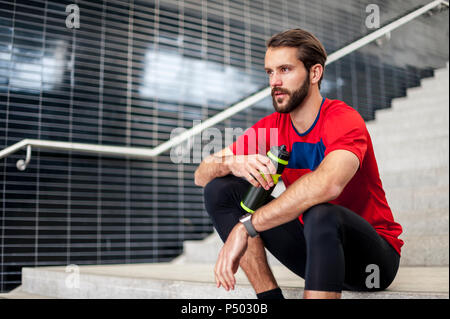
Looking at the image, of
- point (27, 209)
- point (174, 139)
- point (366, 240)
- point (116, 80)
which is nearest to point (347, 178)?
point (366, 240)

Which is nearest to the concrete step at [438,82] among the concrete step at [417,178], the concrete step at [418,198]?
the concrete step at [417,178]

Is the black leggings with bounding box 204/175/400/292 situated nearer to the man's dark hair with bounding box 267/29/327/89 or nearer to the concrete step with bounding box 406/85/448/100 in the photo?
the man's dark hair with bounding box 267/29/327/89

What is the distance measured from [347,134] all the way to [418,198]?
4.08 ft

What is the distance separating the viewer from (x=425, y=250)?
1.66m

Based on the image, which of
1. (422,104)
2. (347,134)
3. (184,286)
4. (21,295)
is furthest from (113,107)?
(422,104)

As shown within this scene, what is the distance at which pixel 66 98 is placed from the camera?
8.51 feet

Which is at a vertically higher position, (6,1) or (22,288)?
(6,1)

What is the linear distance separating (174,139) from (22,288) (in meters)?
1.11

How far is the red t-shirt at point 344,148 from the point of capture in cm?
100

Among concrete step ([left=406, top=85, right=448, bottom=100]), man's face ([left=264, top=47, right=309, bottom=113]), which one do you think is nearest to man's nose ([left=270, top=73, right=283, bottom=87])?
man's face ([left=264, top=47, right=309, bottom=113])

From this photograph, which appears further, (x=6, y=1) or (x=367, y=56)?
(x=367, y=56)

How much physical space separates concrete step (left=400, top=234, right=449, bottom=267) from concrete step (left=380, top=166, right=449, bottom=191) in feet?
1.74

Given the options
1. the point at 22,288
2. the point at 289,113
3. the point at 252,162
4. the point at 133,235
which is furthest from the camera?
the point at 133,235

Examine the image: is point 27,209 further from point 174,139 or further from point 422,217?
point 422,217
